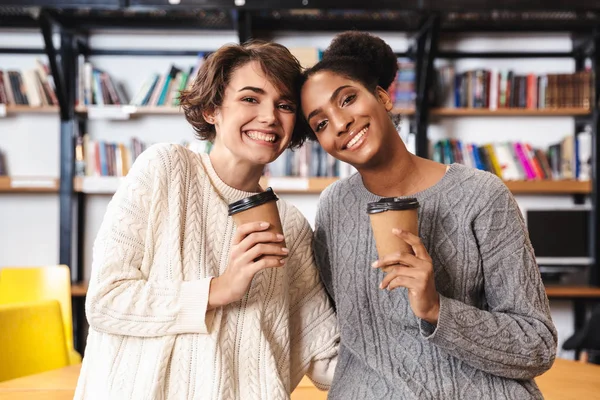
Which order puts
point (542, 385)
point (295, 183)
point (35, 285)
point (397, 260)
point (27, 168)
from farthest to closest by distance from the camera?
point (27, 168)
point (295, 183)
point (35, 285)
point (542, 385)
point (397, 260)

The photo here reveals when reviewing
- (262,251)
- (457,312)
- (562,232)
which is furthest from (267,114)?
(562,232)

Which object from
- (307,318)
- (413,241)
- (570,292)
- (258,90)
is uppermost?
(258,90)

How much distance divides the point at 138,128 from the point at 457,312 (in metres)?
3.82

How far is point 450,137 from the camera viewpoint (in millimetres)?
4652

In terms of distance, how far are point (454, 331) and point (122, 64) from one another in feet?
13.1

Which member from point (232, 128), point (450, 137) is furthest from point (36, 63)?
point (232, 128)

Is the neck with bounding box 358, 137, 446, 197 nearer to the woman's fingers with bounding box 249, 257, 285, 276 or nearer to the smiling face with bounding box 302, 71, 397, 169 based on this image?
the smiling face with bounding box 302, 71, 397, 169

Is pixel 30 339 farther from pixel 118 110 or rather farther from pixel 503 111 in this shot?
pixel 503 111

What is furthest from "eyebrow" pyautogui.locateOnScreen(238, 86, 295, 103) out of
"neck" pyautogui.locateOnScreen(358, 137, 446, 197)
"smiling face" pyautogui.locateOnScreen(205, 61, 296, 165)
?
"neck" pyautogui.locateOnScreen(358, 137, 446, 197)

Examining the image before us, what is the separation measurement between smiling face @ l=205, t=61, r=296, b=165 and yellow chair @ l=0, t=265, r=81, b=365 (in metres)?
2.07

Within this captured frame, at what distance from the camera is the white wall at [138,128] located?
15.1ft

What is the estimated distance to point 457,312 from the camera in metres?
1.17

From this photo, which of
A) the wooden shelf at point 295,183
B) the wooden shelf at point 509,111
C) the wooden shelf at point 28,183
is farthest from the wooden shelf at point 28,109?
the wooden shelf at point 509,111

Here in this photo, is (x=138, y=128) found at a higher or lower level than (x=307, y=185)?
higher
